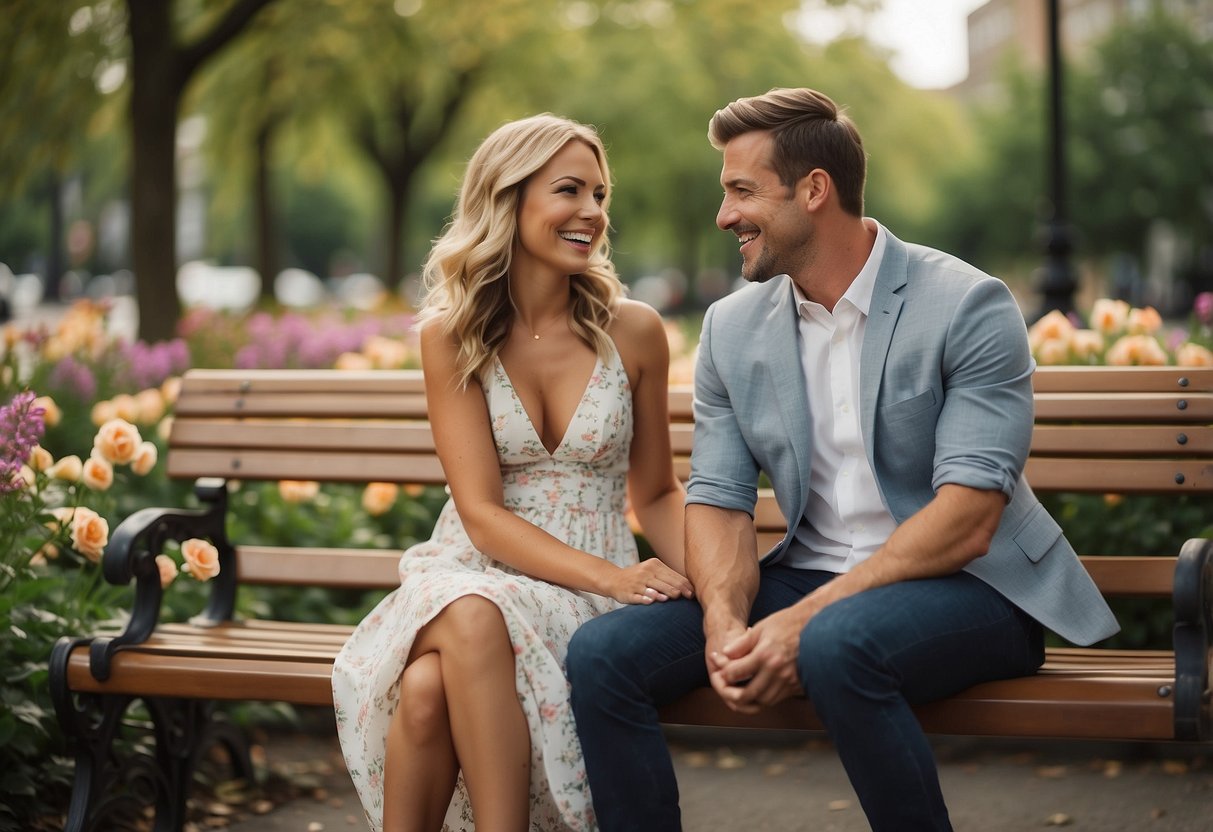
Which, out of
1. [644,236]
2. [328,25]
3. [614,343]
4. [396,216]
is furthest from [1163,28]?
[614,343]

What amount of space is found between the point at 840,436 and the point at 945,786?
5.51ft

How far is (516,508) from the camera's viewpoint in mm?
3934

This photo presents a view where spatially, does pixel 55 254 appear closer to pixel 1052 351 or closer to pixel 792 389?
pixel 1052 351

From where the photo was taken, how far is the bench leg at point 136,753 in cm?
395

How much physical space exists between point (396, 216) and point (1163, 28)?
26.8 meters

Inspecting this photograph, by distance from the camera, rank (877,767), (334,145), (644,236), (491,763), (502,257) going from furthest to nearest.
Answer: (644,236) < (334,145) < (502,257) < (491,763) < (877,767)

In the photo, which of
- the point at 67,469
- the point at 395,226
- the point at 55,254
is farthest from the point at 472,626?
the point at 55,254

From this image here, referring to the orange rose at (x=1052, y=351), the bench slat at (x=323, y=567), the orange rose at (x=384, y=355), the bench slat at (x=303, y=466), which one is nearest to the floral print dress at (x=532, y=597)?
the bench slat at (x=323, y=567)

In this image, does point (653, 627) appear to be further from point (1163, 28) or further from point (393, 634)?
point (1163, 28)

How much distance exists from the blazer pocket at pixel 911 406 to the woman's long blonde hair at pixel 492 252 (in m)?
0.89

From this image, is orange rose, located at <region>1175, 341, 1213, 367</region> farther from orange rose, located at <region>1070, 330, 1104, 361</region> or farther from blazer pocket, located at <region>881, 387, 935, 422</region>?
blazer pocket, located at <region>881, 387, 935, 422</region>

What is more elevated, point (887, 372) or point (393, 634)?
point (887, 372)

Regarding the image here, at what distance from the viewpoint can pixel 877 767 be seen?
2.99m

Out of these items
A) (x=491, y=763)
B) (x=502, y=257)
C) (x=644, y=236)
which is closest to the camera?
(x=491, y=763)
